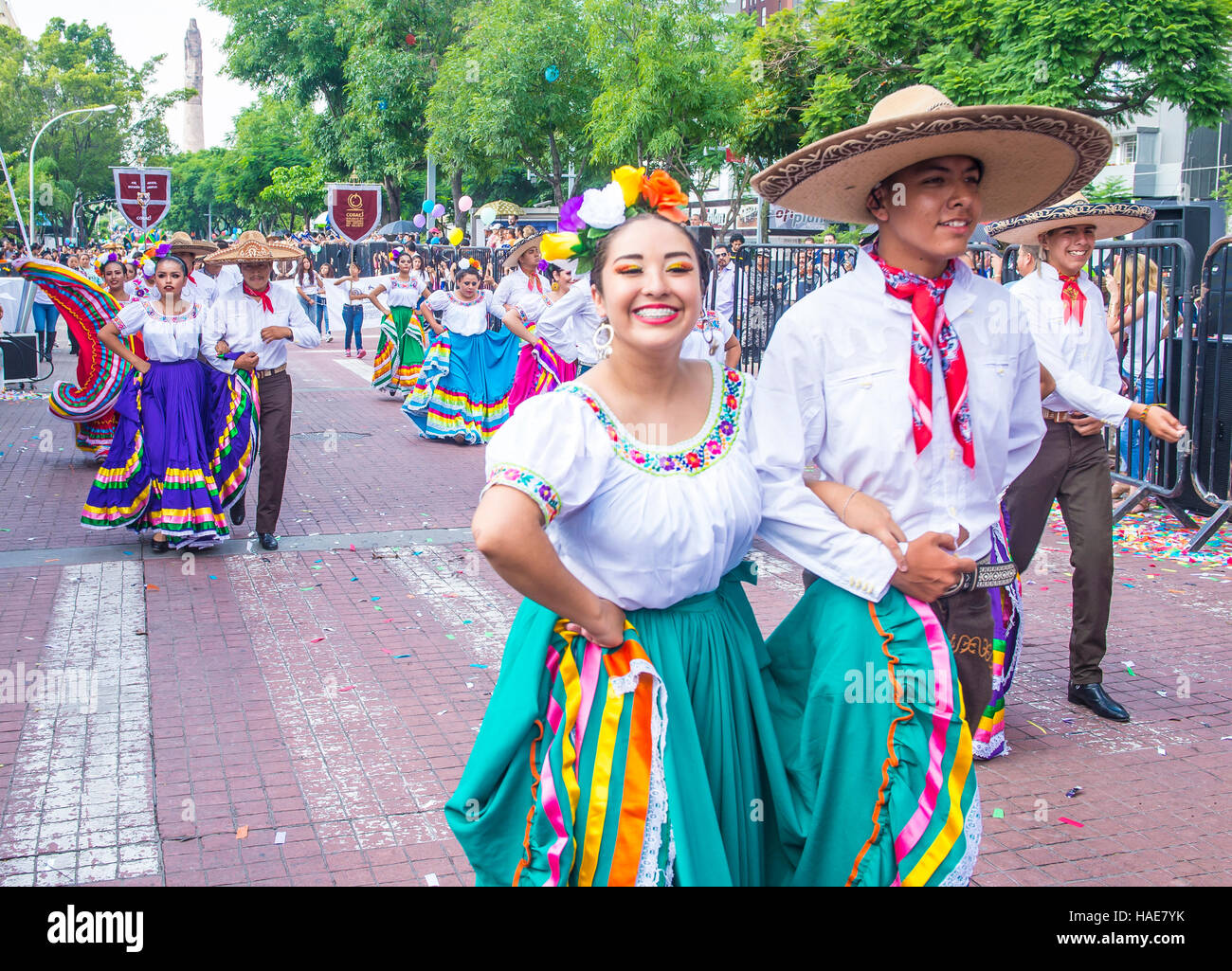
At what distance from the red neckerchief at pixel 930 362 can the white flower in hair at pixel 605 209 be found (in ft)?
2.34

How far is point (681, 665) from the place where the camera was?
262 cm

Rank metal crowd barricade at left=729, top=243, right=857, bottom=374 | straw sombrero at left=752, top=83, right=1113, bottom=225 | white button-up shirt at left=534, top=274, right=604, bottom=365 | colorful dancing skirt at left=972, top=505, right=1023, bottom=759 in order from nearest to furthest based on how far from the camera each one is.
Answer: straw sombrero at left=752, top=83, right=1113, bottom=225, colorful dancing skirt at left=972, top=505, right=1023, bottom=759, white button-up shirt at left=534, top=274, right=604, bottom=365, metal crowd barricade at left=729, top=243, right=857, bottom=374

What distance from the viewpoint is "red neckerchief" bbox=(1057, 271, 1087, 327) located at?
5102 mm

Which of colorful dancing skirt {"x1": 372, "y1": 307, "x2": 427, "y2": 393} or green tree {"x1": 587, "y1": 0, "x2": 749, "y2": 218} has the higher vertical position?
green tree {"x1": 587, "y1": 0, "x2": 749, "y2": 218}

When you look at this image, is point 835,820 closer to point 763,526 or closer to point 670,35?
point 763,526

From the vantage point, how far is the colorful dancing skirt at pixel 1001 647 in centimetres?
358

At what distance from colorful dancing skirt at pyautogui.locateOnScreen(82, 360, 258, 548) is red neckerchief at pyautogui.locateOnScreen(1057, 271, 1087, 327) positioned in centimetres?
530

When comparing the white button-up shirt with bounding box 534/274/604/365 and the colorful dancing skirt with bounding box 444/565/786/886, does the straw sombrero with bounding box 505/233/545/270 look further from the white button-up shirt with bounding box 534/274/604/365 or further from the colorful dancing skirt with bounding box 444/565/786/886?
the colorful dancing skirt with bounding box 444/565/786/886

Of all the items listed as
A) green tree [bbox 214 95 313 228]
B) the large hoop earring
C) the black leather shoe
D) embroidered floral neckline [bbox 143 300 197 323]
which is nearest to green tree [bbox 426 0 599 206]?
embroidered floral neckline [bbox 143 300 197 323]

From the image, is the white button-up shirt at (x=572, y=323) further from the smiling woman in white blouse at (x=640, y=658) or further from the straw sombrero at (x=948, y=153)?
the smiling woman in white blouse at (x=640, y=658)

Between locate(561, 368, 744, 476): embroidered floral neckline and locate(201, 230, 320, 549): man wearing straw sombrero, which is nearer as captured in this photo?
locate(561, 368, 744, 476): embroidered floral neckline

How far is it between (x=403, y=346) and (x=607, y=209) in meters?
13.4

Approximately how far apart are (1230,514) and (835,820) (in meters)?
6.39
